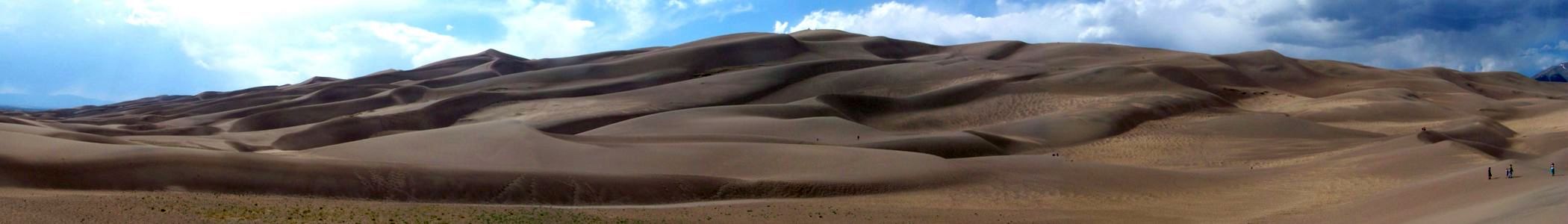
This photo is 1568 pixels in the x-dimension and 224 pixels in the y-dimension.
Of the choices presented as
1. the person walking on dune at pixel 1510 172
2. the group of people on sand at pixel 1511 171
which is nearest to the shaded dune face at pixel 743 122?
the group of people on sand at pixel 1511 171

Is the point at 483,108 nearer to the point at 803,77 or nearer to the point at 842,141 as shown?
the point at 803,77

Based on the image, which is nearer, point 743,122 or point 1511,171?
point 1511,171

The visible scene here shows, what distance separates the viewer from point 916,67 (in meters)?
81.2

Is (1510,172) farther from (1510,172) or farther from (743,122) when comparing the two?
(743,122)

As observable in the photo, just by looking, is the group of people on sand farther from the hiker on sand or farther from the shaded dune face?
the shaded dune face

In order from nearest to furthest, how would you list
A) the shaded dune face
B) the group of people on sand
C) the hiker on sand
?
the hiker on sand → the group of people on sand → the shaded dune face

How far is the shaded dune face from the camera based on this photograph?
31.9 m

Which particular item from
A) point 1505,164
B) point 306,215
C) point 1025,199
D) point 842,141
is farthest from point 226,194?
point 1505,164

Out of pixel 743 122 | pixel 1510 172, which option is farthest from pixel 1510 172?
pixel 743 122

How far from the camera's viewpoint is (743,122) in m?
52.0

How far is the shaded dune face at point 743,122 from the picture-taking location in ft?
105

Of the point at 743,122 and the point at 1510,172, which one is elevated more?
the point at 743,122

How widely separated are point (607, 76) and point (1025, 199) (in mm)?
61097

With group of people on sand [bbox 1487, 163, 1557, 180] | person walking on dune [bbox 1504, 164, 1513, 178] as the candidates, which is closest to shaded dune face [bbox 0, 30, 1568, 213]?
group of people on sand [bbox 1487, 163, 1557, 180]
